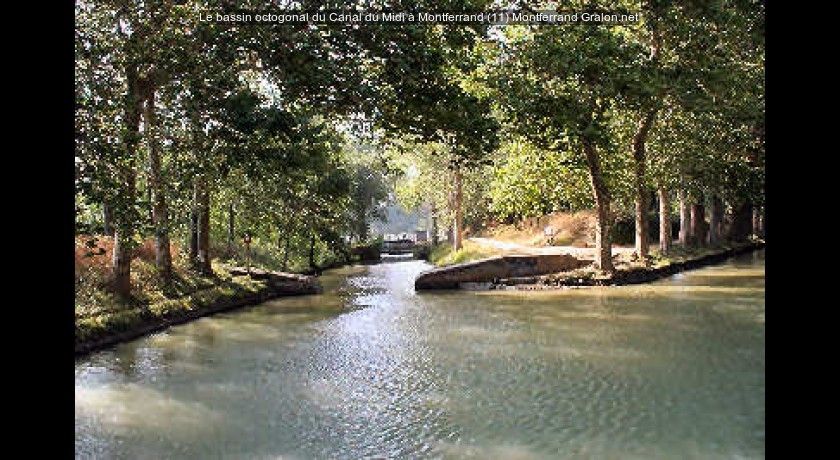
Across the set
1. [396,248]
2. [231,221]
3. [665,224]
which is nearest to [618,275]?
[665,224]

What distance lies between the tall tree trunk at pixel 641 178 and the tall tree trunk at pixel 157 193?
1908cm

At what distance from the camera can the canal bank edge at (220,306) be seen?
15.5 meters

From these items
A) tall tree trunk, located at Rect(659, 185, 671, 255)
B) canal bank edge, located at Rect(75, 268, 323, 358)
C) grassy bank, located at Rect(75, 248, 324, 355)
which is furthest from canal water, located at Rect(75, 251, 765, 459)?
tall tree trunk, located at Rect(659, 185, 671, 255)

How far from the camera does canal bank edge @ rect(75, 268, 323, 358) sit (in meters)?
15.5

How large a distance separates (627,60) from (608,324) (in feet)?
27.8

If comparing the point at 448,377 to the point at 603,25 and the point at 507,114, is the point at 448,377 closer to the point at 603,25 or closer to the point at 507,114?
the point at 507,114

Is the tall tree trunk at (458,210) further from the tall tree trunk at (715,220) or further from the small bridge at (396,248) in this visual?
the small bridge at (396,248)

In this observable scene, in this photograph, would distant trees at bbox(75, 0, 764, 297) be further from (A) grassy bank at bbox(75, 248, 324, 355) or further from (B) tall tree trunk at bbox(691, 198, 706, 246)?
(B) tall tree trunk at bbox(691, 198, 706, 246)

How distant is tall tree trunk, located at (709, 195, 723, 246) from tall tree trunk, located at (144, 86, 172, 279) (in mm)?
31109

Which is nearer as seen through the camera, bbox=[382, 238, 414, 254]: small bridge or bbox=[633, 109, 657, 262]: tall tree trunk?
bbox=[633, 109, 657, 262]: tall tree trunk

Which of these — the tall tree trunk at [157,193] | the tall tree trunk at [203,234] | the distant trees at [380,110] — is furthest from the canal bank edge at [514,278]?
the tall tree trunk at [157,193]

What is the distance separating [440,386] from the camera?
11320mm

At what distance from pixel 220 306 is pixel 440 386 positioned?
12288mm
